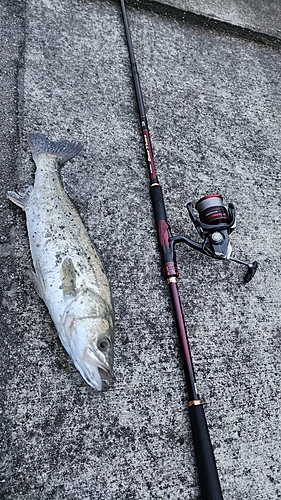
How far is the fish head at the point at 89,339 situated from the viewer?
2.00 m

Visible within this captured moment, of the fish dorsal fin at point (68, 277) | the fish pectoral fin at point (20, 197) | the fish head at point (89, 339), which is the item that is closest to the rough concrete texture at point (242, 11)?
the fish pectoral fin at point (20, 197)

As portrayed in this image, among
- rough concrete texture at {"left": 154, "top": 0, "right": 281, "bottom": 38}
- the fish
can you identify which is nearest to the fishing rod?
the fish

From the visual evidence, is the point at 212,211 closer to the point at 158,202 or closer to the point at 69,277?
the point at 158,202

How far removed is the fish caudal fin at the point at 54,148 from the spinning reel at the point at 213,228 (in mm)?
869

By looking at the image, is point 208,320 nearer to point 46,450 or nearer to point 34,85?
point 46,450

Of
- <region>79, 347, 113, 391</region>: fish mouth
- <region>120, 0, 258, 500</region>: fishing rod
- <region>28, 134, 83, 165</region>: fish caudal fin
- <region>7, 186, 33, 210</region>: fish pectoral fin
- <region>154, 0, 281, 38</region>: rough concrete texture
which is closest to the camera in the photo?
<region>79, 347, 113, 391</region>: fish mouth

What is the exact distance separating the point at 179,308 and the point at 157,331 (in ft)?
0.64

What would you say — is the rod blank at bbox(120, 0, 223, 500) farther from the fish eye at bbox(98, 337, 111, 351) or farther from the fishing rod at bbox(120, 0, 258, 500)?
the fish eye at bbox(98, 337, 111, 351)

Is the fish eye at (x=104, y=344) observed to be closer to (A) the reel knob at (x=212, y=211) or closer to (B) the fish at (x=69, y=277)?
(B) the fish at (x=69, y=277)

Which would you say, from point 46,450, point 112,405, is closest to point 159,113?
point 112,405

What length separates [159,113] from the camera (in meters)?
3.23

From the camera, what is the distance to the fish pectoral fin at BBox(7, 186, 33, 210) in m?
2.46

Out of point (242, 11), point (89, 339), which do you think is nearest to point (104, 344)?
point (89, 339)

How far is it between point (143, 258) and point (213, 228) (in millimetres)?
489
